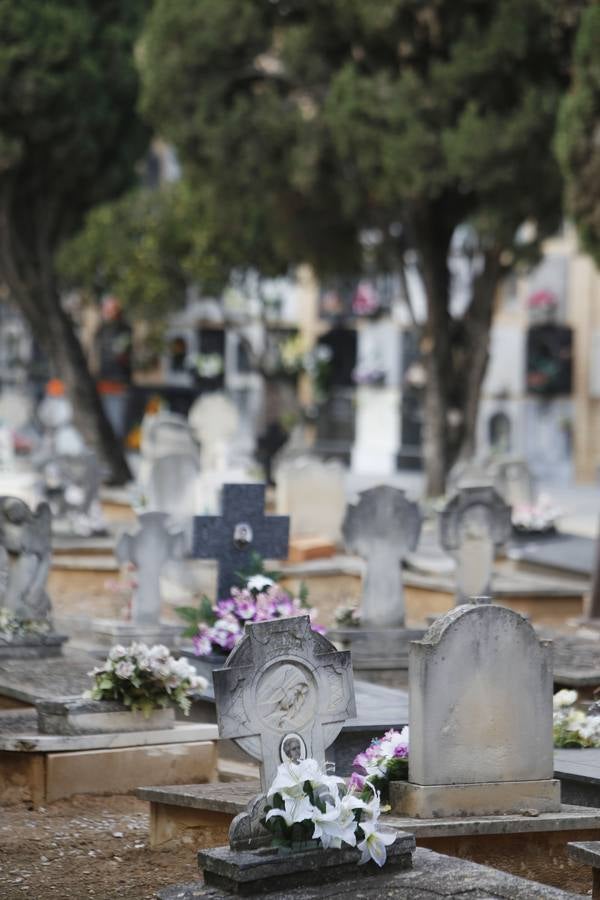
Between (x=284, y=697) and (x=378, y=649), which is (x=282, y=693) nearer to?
(x=284, y=697)

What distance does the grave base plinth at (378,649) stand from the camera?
38.0 feet

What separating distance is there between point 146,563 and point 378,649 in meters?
2.05

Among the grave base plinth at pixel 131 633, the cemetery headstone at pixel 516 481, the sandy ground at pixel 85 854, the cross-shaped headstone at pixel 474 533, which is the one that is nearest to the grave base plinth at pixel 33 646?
the grave base plinth at pixel 131 633

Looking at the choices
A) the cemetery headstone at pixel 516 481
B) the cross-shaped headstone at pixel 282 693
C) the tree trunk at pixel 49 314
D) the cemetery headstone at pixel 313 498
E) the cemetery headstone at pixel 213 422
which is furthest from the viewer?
the tree trunk at pixel 49 314

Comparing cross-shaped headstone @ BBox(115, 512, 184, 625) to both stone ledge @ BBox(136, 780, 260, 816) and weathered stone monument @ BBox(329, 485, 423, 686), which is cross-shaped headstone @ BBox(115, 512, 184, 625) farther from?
stone ledge @ BBox(136, 780, 260, 816)

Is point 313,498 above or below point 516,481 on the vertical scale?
below

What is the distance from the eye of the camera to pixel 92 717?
8.99 meters

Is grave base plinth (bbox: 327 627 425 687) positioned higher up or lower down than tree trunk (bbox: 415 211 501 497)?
lower down

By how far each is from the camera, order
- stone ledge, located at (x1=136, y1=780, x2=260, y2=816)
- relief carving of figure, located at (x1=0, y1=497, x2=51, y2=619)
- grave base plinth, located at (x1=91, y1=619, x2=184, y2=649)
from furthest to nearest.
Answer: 1. grave base plinth, located at (x1=91, y1=619, x2=184, y2=649)
2. relief carving of figure, located at (x1=0, y1=497, x2=51, y2=619)
3. stone ledge, located at (x1=136, y1=780, x2=260, y2=816)

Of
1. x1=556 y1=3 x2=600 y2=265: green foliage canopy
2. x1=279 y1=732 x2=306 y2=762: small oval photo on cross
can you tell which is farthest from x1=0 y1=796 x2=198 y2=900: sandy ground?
x1=556 y1=3 x2=600 y2=265: green foliage canopy

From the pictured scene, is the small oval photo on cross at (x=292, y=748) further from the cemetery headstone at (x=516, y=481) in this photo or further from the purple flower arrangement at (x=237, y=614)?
the cemetery headstone at (x=516, y=481)

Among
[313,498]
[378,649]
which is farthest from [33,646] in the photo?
[313,498]

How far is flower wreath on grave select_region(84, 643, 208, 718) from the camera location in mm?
8914

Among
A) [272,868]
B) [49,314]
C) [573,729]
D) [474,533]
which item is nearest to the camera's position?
[272,868]
